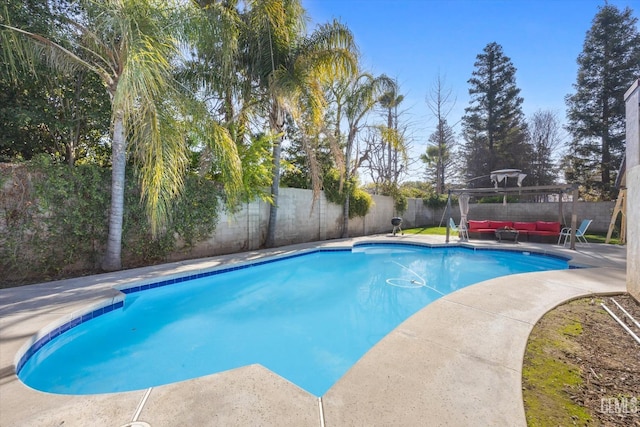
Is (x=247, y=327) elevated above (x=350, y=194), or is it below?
below

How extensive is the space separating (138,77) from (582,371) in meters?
5.75

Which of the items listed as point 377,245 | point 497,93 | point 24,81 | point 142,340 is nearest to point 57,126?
point 24,81

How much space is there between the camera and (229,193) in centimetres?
729

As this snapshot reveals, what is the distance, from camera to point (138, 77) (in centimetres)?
399

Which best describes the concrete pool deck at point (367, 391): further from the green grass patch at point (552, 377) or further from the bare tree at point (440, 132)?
the bare tree at point (440, 132)

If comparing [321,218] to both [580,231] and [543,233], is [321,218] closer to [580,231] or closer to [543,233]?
[543,233]

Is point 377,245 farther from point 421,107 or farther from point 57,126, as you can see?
point 421,107

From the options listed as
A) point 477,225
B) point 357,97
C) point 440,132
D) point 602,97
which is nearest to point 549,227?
point 477,225

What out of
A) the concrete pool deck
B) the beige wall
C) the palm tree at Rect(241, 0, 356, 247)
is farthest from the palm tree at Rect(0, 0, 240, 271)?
the beige wall

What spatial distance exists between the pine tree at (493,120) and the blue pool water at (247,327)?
15.8m

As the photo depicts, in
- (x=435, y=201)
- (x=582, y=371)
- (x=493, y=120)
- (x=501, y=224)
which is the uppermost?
(x=493, y=120)

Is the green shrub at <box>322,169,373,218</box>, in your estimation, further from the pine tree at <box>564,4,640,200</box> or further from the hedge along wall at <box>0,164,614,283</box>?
the pine tree at <box>564,4,640,200</box>

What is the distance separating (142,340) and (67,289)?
1.78 meters

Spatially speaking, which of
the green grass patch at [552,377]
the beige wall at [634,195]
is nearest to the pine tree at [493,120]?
the beige wall at [634,195]
